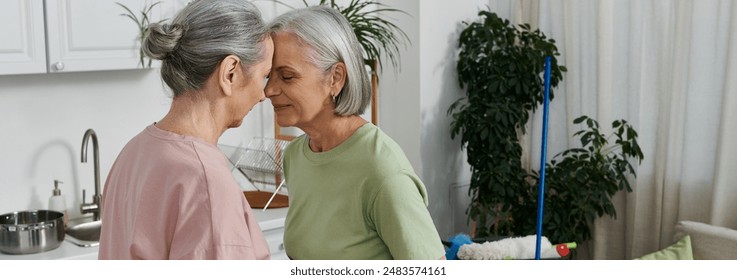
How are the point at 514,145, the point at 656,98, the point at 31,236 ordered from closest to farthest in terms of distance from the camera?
the point at 31,236, the point at 656,98, the point at 514,145

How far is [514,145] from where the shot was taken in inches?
146

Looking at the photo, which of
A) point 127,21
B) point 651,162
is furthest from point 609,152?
point 127,21

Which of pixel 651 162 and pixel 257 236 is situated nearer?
pixel 257 236

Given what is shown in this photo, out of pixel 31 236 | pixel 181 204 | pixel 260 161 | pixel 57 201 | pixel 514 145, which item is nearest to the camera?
pixel 181 204

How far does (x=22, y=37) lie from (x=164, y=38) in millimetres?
1611

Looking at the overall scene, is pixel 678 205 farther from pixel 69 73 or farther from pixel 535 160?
pixel 69 73

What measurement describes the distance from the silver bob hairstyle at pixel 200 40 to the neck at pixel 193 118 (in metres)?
0.02

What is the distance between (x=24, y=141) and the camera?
2.89 m

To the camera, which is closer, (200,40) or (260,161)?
(200,40)

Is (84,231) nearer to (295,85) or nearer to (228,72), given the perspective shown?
(295,85)

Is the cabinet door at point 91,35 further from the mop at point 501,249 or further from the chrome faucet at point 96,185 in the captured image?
the mop at point 501,249

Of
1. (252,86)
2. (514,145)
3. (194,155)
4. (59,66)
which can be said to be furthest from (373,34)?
(194,155)

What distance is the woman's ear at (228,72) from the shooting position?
114 cm
